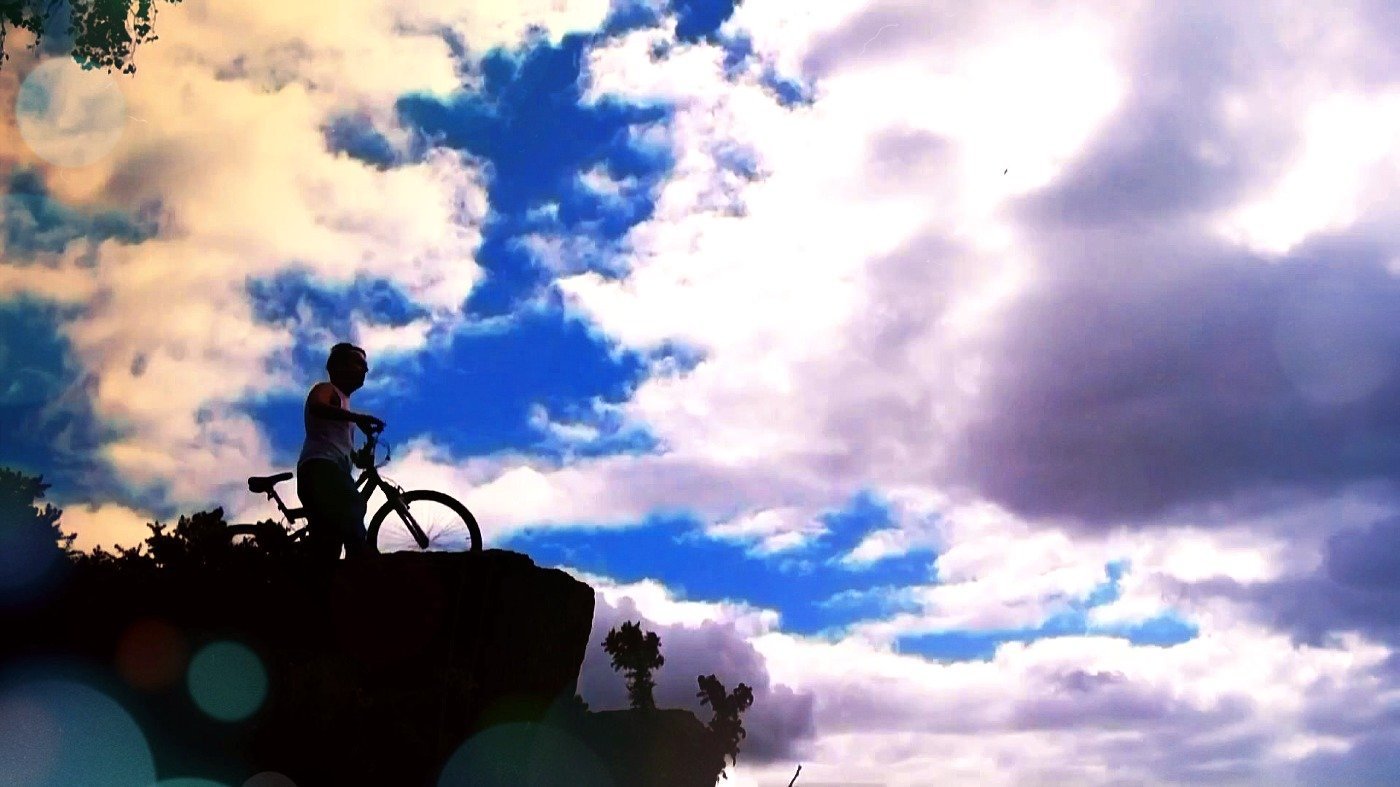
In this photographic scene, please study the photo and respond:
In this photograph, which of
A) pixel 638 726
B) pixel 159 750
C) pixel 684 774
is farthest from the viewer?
pixel 684 774

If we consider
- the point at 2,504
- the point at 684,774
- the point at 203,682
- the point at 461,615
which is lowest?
the point at 684,774

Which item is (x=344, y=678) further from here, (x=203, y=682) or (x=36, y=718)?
(x=36, y=718)

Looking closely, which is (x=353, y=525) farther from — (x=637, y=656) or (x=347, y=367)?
(x=637, y=656)

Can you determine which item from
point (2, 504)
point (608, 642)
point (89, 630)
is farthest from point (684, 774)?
point (2, 504)

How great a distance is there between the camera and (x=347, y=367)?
14.3 metres

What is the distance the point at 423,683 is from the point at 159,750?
317cm

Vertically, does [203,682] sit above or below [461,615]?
below

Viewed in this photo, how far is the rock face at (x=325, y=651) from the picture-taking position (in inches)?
497

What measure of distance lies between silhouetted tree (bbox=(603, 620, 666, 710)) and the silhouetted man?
33.6ft

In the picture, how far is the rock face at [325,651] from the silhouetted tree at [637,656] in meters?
7.94

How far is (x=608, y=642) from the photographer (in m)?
Answer: 26.7

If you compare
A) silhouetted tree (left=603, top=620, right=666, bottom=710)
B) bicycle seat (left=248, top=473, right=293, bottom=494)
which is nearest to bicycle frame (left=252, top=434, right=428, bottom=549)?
bicycle seat (left=248, top=473, right=293, bottom=494)

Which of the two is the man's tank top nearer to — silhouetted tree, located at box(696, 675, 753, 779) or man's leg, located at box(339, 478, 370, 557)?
man's leg, located at box(339, 478, 370, 557)

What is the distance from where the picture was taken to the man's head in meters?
14.2
